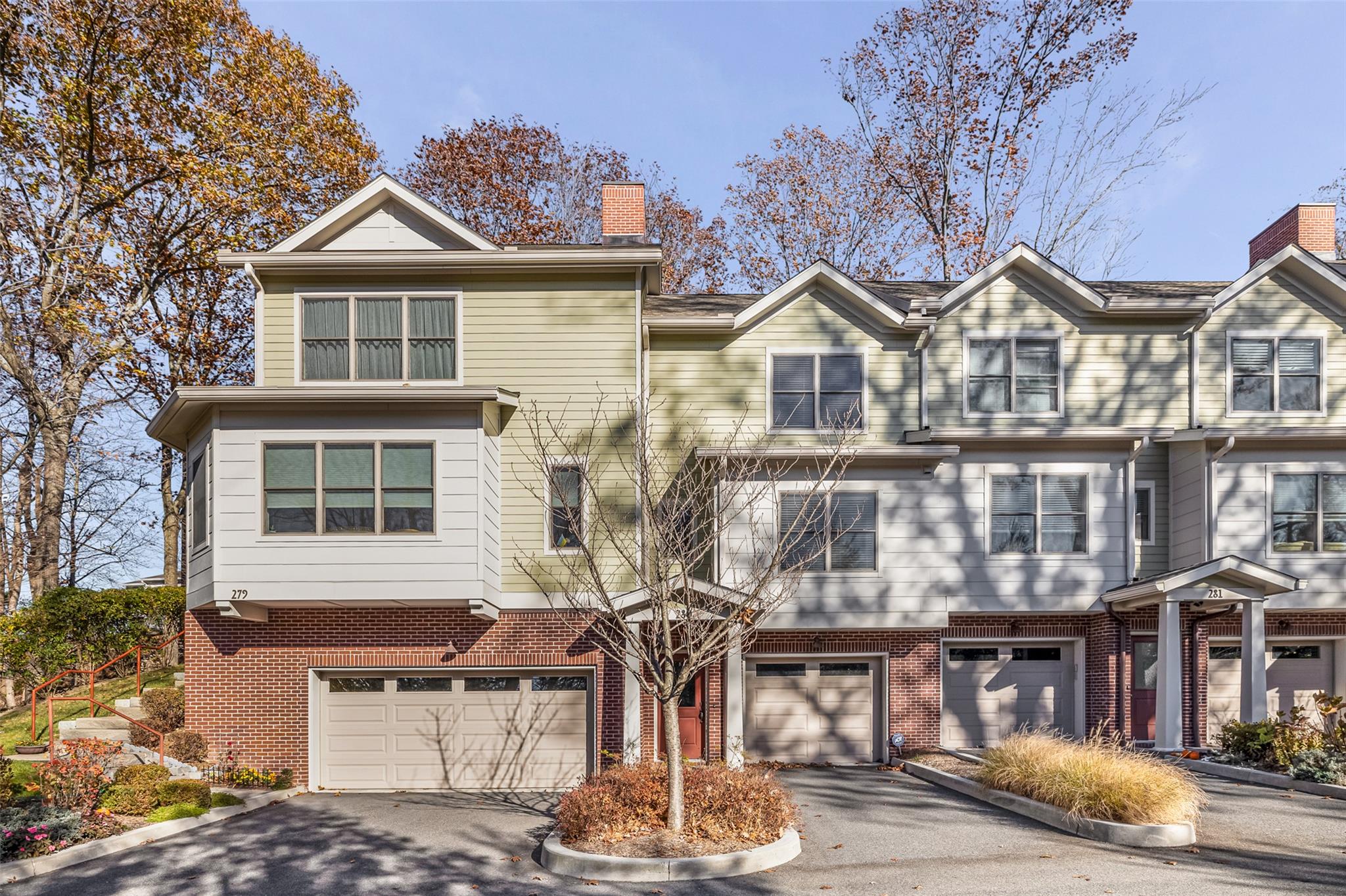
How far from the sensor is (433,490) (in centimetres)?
1579

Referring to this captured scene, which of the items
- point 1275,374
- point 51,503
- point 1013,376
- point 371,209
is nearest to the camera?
point 371,209

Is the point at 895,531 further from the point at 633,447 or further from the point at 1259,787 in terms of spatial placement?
the point at 1259,787

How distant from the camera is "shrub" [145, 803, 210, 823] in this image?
1290 cm

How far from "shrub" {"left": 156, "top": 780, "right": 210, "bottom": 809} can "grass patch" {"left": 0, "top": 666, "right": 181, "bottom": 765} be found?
5.06 metres

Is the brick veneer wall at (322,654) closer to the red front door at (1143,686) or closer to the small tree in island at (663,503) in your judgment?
the small tree in island at (663,503)

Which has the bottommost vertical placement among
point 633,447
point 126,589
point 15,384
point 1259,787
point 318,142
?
point 1259,787

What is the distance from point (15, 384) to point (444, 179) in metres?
13.2

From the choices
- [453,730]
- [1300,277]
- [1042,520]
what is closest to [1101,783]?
[1042,520]

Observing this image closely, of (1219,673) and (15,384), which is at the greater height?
(15,384)

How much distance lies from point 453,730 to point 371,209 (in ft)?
28.9

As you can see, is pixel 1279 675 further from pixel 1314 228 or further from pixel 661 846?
pixel 661 846

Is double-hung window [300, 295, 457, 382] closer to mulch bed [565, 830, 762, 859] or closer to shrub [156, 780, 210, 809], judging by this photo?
shrub [156, 780, 210, 809]

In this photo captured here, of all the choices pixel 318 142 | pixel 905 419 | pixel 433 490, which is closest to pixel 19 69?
pixel 318 142

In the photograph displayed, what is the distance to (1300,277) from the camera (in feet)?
63.2
